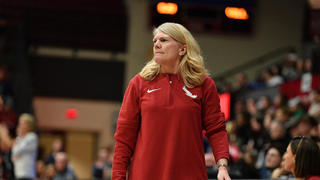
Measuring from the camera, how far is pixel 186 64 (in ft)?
12.6

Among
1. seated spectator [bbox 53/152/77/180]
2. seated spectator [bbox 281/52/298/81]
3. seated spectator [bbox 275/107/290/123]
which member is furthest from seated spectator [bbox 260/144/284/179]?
seated spectator [bbox 281/52/298/81]

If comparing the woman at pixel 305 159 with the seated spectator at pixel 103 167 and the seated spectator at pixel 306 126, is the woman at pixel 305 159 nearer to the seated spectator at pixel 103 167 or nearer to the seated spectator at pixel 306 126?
the seated spectator at pixel 306 126

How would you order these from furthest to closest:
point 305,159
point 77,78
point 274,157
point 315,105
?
point 77,78, point 315,105, point 274,157, point 305,159

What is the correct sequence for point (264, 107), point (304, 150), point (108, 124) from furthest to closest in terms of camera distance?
point (108, 124), point (264, 107), point (304, 150)

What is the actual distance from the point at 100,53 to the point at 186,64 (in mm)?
16692

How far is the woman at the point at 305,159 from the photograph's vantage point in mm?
4500

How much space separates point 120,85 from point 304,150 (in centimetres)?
1603

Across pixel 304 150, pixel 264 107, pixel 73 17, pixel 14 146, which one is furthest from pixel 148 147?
pixel 73 17

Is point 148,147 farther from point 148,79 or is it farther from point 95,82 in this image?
point 95,82

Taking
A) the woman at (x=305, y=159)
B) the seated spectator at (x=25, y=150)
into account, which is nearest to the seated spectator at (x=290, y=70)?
the seated spectator at (x=25, y=150)

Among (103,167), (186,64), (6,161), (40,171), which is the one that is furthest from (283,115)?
(186,64)

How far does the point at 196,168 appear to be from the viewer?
370cm

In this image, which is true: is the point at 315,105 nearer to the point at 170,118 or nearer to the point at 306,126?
the point at 306,126

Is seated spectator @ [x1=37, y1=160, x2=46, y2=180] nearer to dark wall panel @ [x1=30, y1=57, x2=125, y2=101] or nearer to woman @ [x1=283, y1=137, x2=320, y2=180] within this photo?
dark wall panel @ [x1=30, y1=57, x2=125, y2=101]
